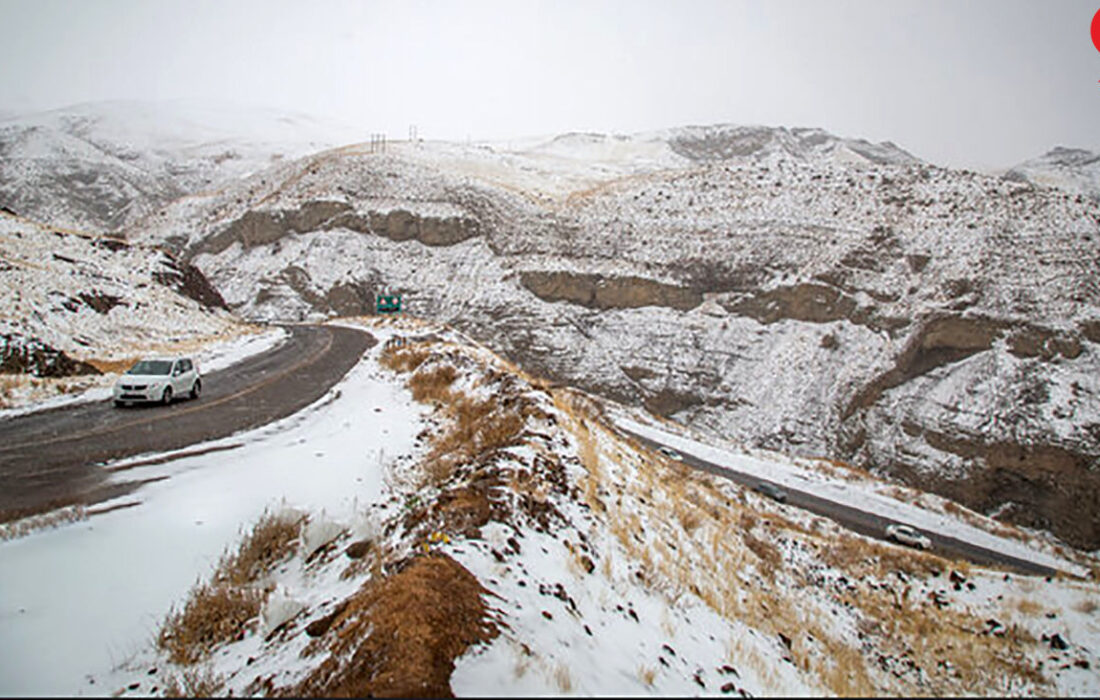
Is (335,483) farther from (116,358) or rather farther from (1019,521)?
(1019,521)

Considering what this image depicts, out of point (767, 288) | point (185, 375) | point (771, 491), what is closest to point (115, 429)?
point (185, 375)

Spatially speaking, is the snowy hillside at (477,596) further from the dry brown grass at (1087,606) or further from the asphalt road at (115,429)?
the asphalt road at (115,429)

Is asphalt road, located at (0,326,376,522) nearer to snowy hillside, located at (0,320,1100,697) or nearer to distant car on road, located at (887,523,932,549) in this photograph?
snowy hillside, located at (0,320,1100,697)

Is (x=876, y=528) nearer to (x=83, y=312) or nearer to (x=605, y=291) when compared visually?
(x=605, y=291)

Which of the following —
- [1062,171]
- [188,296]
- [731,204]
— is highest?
[1062,171]

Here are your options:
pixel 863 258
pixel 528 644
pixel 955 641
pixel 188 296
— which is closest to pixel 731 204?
pixel 863 258

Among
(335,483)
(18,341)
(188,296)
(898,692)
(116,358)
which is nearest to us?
(898,692)

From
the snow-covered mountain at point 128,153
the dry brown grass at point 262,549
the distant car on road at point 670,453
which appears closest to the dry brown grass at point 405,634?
the dry brown grass at point 262,549
